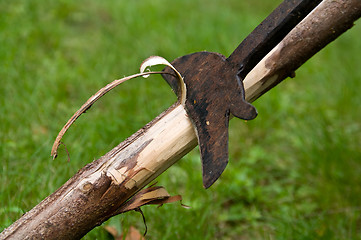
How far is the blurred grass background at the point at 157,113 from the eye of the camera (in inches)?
78.2

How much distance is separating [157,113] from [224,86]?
61.7 inches

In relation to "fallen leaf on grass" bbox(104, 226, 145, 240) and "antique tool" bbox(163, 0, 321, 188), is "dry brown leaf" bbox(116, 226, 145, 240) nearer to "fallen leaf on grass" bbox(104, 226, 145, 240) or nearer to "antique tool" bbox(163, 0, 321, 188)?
"fallen leaf on grass" bbox(104, 226, 145, 240)

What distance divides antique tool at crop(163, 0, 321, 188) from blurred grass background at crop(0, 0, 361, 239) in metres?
0.72

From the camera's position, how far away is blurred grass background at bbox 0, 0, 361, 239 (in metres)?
1.99

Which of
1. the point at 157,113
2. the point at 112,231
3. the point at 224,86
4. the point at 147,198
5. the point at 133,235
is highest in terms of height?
the point at 224,86

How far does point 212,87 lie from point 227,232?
3.84 feet

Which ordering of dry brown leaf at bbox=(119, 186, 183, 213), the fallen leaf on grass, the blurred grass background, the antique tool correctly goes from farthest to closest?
1. the blurred grass background
2. the fallen leaf on grass
3. dry brown leaf at bbox=(119, 186, 183, 213)
4. the antique tool

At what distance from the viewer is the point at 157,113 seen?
9.06 ft

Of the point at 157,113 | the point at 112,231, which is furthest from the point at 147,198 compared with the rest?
the point at 157,113

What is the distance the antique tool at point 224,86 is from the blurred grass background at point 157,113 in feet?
2.37

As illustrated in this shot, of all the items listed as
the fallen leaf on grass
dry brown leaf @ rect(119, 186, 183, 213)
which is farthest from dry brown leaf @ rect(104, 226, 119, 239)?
dry brown leaf @ rect(119, 186, 183, 213)

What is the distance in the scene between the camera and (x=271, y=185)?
8.16 ft

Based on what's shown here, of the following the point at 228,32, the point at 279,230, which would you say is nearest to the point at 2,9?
the point at 228,32

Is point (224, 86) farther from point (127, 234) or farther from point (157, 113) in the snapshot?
point (157, 113)
